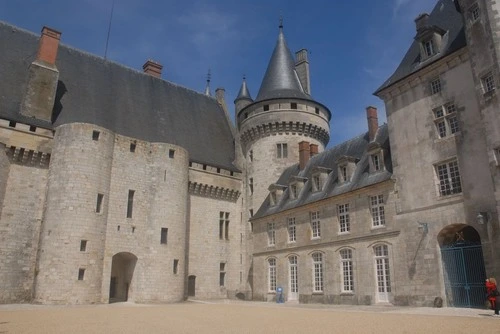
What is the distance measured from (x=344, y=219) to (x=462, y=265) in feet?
18.6

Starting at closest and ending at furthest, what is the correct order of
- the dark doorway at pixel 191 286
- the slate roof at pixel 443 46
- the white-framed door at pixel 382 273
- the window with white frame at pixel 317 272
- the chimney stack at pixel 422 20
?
the slate roof at pixel 443 46 → the white-framed door at pixel 382 273 → the chimney stack at pixel 422 20 → the window with white frame at pixel 317 272 → the dark doorway at pixel 191 286

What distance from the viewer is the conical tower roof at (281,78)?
86.4 feet

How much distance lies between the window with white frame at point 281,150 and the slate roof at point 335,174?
39.7 inches

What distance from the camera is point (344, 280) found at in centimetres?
1766

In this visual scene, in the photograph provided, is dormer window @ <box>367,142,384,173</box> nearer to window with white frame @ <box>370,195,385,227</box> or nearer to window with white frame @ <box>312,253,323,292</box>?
window with white frame @ <box>370,195,385,227</box>

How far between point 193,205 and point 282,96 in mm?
8866

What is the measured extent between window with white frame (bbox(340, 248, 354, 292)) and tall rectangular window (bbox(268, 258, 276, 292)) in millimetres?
5290

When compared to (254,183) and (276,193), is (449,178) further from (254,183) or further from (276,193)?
(254,183)

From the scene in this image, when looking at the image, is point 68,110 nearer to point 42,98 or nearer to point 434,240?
point 42,98

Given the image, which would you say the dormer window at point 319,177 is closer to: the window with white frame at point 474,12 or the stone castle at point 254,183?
the stone castle at point 254,183

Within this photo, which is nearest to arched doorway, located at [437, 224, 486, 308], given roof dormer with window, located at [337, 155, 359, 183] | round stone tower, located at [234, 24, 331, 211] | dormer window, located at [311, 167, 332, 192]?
roof dormer with window, located at [337, 155, 359, 183]

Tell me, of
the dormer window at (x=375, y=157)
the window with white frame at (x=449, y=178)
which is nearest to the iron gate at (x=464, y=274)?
the window with white frame at (x=449, y=178)

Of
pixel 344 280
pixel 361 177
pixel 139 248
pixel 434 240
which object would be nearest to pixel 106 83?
pixel 139 248

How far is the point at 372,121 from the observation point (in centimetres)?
1983
